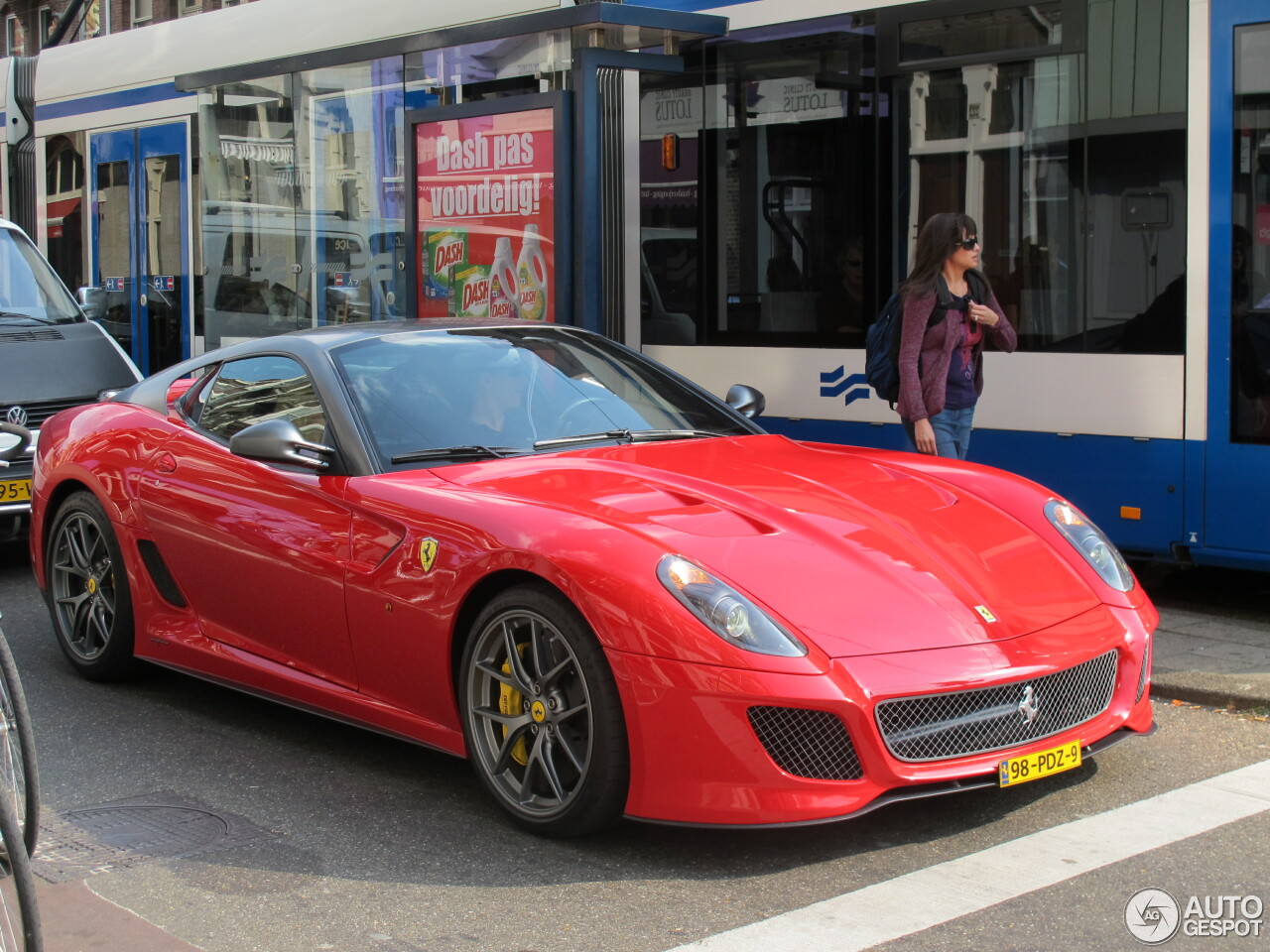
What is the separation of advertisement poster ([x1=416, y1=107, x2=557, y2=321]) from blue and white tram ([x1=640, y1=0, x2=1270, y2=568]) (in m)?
0.64

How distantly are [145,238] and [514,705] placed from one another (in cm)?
987

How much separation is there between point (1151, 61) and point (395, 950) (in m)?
5.41

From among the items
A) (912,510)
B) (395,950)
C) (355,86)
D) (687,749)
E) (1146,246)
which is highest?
(355,86)

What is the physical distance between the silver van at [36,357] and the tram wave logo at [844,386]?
387cm

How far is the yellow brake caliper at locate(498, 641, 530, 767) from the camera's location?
171 inches

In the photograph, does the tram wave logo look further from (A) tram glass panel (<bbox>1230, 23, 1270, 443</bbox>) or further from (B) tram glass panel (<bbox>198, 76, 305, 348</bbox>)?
(B) tram glass panel (<bbox>198, 76, 305, 348</bbox>)

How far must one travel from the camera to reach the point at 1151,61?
7.16 meters

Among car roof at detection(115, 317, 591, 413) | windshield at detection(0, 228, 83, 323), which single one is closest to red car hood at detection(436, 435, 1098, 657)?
car roof at detection(115, 317, 591, 413)

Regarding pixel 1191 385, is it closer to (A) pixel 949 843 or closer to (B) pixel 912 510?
(B) pixel 912 510

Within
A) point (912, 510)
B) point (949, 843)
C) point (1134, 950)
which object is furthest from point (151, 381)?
point (1134, 950)

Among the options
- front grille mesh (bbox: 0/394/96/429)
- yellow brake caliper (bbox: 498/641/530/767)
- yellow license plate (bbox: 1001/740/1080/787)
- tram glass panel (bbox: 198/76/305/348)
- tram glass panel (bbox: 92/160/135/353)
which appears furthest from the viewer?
tram glass panel (bbox: 92/160/135/353)

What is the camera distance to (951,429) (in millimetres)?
7117

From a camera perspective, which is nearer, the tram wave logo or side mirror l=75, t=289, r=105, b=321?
the tram wave logo

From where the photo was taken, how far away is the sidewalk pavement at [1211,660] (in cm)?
573
